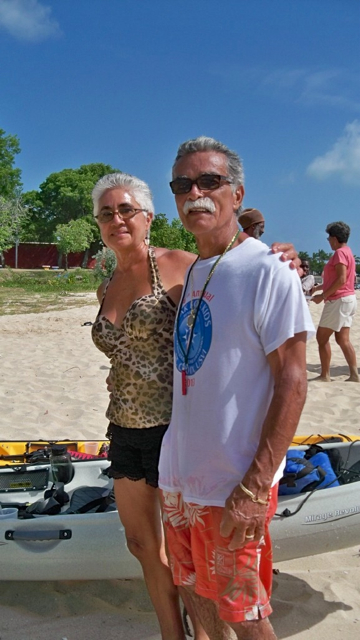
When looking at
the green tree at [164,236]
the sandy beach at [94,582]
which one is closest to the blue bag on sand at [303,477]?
the sandy beach at [94,582]

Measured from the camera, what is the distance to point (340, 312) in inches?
294

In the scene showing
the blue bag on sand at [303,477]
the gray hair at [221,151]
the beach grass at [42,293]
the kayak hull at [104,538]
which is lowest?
the beach grass at [42,293]

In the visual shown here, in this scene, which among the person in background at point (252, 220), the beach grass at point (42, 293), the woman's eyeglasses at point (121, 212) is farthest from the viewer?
the beach grass at point (42, 293)

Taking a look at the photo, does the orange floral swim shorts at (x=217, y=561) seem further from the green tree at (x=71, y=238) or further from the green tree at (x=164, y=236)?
the green tree at (x=71, y=238)

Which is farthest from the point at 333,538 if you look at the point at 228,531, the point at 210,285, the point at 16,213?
the point at 16,213

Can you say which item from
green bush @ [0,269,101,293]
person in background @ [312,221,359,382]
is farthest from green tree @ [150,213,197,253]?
person in background @ [312,221,359,382]

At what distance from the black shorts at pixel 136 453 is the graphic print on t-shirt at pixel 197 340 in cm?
53

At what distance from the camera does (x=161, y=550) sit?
248 centimetres

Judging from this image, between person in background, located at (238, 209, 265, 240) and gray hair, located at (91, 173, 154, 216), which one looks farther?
person in background, located at (238, 209, 265, 240)

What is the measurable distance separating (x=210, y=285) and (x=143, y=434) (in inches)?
31.9

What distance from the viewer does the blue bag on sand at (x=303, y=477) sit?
10.4ft

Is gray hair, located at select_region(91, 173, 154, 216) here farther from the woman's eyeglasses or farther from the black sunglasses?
the black sunglasses

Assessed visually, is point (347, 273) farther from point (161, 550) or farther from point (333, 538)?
point (161, 550)

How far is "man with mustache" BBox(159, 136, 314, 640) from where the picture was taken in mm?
1704
